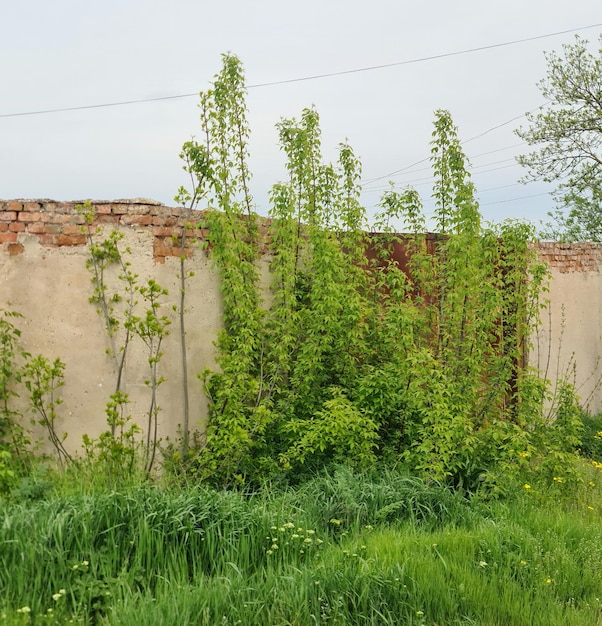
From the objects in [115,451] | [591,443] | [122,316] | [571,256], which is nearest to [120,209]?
[122,316]

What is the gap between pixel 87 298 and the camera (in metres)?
A: 6.07

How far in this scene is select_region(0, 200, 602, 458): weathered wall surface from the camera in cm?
596

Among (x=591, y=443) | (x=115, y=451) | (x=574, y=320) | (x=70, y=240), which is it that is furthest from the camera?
(x=574, y=320)

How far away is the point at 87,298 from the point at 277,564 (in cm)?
292

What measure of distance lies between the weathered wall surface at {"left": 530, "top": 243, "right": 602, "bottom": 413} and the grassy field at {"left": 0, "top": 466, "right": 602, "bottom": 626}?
5.16 m

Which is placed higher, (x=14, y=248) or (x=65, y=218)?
(x=65, y=218)

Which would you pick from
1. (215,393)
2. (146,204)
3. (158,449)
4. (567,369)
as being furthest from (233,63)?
(567,369)

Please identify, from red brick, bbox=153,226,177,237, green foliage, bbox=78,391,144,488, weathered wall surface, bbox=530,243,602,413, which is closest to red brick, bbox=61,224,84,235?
red brick, bbox=153,226,177,237

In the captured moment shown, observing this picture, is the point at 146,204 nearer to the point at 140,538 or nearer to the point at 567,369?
the point at 140,538

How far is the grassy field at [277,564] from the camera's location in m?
3.67

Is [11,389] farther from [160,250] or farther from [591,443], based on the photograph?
[591,443]

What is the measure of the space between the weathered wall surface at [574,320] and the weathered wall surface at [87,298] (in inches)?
202

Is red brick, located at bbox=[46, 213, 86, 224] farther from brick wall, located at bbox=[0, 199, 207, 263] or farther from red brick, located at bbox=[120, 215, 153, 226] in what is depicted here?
red brick, located at bbox=[120, 215, 153, 226]

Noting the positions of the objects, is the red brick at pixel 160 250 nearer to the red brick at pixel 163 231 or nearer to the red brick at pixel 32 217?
the red brick at pixel 163 231
